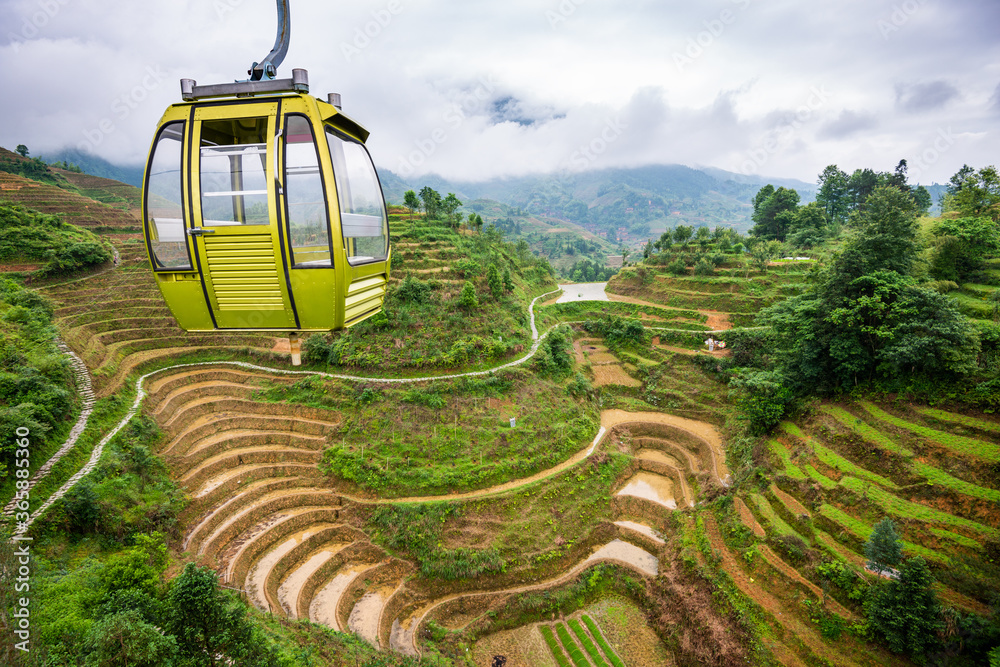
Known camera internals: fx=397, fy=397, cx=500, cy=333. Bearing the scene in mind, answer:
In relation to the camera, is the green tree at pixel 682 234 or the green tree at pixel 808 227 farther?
the green tree at pixel 682 234

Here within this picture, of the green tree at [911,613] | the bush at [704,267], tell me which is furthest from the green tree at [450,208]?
the green tree at [911,613]

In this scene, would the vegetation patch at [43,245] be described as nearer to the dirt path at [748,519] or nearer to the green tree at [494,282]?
the green tree at [494,282]

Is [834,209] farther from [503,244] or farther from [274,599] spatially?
[274,599]

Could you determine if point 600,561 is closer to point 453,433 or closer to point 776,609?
point 776,609

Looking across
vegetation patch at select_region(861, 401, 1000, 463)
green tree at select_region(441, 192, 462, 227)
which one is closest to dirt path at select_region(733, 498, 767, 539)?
vegetation patch at select_region(861, 401, 1000, 463)

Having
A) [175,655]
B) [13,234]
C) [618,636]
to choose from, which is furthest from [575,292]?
[13,234]

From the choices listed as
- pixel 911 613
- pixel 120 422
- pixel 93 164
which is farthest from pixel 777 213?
pixel 93 164

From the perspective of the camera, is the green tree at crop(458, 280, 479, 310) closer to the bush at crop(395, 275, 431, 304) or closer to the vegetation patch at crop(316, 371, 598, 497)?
the bush at crop(395, 275, 431, 304)

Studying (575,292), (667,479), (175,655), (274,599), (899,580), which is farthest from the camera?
(575,292)
